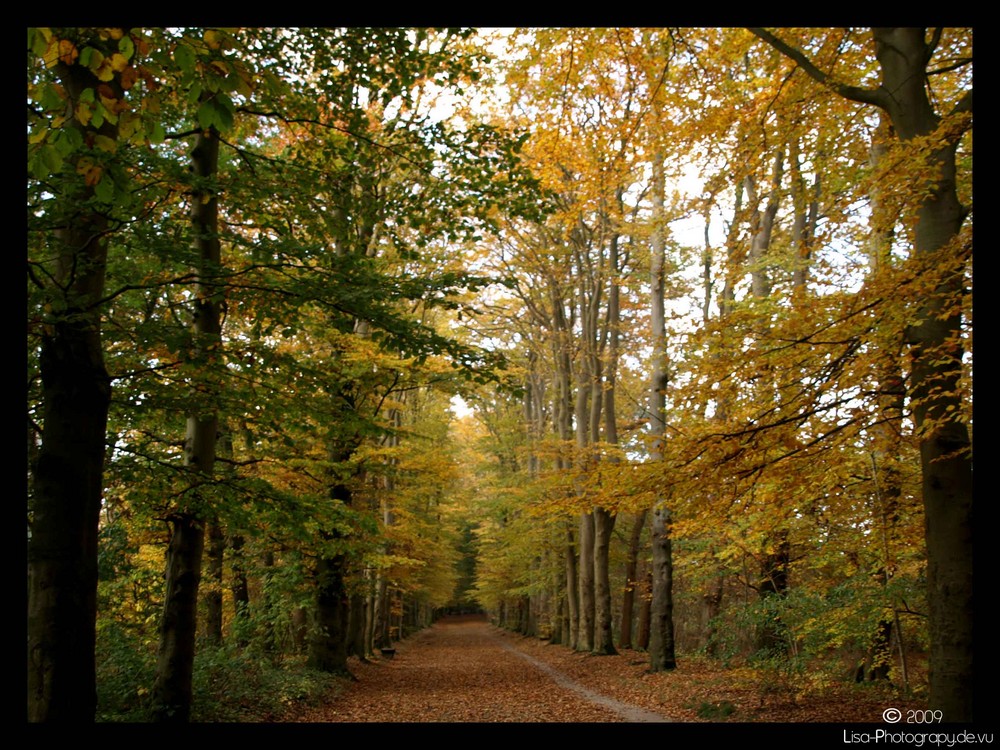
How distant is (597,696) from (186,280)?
985 cm

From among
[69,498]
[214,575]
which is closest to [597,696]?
[214,575]

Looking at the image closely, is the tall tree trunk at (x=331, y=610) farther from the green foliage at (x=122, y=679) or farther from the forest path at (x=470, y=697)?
the green foliage at (x=122, y=679)

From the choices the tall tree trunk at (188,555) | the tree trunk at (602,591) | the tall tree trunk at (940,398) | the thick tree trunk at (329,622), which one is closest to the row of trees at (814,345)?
the tall tree trunk at (940,398)

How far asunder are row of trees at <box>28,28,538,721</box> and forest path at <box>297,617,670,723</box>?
9.56 ft

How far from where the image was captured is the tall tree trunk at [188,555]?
22.8 ft

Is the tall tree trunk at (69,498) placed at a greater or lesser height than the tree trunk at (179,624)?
greater

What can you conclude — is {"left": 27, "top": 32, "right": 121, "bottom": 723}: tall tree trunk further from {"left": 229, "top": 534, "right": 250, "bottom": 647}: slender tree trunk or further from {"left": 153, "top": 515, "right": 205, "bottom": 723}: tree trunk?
{"left": 229, "top": 534, "right": 250, "bottom": 647}: slender tree trunk

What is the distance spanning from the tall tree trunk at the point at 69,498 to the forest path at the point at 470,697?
599 cm

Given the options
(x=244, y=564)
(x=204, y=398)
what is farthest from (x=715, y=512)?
(x=244, y=564)

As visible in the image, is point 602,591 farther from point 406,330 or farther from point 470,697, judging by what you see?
point 406,330

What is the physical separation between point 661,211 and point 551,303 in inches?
331

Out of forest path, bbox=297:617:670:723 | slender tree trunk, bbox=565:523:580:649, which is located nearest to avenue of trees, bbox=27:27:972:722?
forest path, bbox=297:617:670:723

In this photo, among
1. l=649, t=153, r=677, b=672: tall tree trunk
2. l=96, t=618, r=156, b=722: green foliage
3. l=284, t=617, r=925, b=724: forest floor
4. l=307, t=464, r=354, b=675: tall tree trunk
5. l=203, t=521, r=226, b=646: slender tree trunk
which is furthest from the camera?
l=307, t=464, r=354, b=675: tall tree trunk

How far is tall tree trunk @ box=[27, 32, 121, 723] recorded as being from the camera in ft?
13.7
